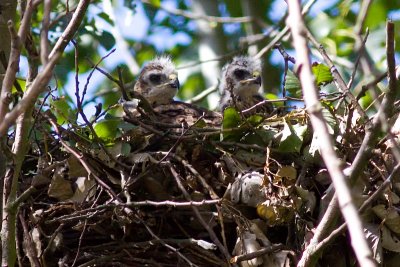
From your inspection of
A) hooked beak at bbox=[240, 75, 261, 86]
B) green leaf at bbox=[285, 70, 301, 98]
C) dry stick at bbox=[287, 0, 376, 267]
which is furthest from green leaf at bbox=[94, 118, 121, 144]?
dry stick at bbox=[287, 0, 376, 267]

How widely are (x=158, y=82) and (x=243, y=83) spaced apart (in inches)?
24.6

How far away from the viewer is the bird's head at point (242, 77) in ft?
18.4

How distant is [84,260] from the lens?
12.5 ft

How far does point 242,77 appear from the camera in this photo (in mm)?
5789

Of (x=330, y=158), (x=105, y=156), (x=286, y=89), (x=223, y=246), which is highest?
(x=286, y=89)

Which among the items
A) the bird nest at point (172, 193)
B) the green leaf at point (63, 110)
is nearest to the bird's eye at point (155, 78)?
the green leaf at point (63, 110)

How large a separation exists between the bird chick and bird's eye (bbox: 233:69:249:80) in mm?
415

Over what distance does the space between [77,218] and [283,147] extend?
1.04 m

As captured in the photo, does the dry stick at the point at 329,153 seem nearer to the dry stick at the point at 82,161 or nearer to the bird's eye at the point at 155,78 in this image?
the dry stick at the point at 82,161

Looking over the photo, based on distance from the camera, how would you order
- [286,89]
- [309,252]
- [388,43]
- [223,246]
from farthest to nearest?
[286,89]
[223,246]
[309,252]
[388,43]

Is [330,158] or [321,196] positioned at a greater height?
[321,196]

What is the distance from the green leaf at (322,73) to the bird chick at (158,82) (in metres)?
1.36

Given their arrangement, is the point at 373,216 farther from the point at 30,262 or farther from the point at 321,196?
the point at 30,262

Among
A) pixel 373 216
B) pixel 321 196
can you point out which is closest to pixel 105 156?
pixel 321 196
